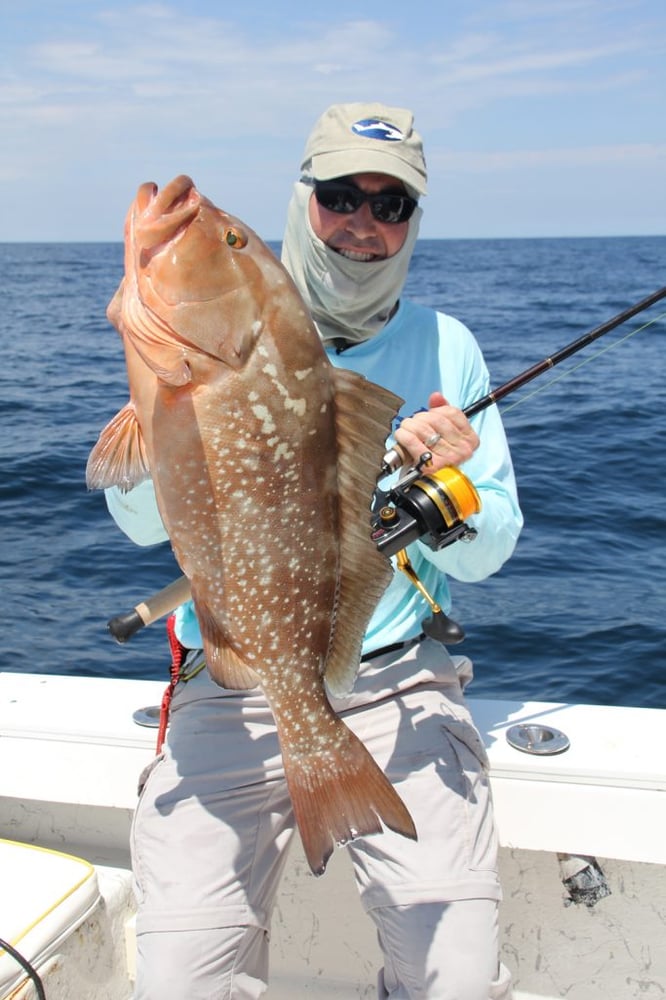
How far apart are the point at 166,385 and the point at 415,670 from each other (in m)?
1.45

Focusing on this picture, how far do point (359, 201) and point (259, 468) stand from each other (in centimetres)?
126

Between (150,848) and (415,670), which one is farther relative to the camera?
(415,670)

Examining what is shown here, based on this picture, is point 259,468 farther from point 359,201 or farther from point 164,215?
point 359,201

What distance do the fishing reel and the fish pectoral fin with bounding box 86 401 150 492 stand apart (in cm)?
70

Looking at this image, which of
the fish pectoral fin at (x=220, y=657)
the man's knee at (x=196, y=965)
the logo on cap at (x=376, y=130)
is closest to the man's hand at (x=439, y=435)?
the fish pectoral fin at (x=220, y=657)

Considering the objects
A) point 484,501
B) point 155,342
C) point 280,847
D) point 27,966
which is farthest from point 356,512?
point 27,966

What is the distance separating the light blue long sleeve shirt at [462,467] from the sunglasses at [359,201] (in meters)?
0.40

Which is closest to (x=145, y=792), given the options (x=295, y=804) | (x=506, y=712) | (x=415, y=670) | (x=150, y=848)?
(x=150, y=848)

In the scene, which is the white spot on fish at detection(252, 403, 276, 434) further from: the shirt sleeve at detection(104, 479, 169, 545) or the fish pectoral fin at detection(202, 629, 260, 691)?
the shirt sleeve at detection(104, 479, 169, 545)

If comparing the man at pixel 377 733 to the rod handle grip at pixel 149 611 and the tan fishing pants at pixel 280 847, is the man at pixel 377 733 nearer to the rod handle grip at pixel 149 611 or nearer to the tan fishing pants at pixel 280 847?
the tan fishing pants at pixel 280 847

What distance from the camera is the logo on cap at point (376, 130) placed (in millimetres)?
3025

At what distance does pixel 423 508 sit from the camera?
2.67m

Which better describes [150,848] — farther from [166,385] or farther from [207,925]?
[166,385]

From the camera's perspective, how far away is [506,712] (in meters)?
3.60
